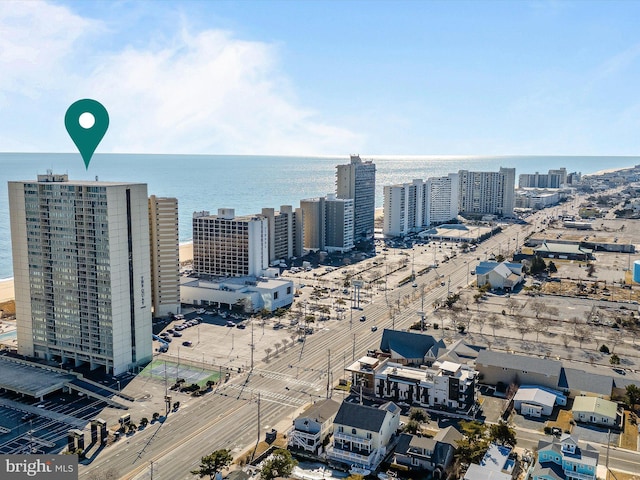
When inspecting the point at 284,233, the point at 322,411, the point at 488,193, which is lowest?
the point at 322,411

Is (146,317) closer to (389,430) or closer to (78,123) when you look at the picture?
(78,123)

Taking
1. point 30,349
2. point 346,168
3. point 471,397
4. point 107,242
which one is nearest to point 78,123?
point 107,242

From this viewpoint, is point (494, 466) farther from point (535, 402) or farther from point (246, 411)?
point (246, 411)

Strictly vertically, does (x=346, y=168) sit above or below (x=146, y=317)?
above

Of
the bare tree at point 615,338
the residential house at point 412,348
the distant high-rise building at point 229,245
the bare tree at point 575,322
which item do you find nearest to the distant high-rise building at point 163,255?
the distant high-rise building at point 229,245

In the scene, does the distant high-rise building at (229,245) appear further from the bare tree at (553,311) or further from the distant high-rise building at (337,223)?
the bare tree at (553,311)

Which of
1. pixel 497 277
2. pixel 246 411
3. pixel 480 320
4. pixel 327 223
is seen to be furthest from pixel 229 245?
pixel 246 411

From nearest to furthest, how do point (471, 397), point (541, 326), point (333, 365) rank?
point (471, 397) < point (333, 365) < point (541, 326)

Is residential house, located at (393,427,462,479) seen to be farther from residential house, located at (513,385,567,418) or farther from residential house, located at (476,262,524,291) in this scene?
residential house, located at (476,262,524,291)
